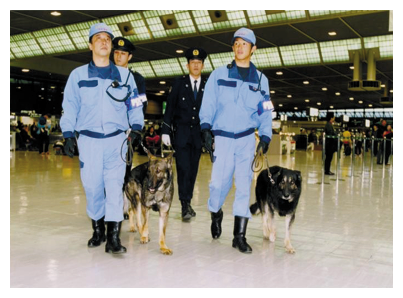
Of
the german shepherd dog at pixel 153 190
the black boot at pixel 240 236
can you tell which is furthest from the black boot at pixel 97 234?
the black boot at pixel 240 236

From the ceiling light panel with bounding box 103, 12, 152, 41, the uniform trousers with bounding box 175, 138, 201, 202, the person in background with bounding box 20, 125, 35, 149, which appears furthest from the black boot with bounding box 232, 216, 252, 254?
the person in background with bounding box 20, 125, 35, 149

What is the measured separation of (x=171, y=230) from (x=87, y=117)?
173cm

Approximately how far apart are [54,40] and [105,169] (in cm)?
1693

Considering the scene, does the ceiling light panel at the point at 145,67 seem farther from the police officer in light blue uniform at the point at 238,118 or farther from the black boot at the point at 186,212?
the police officer in light blue uniform at the point at 238,118

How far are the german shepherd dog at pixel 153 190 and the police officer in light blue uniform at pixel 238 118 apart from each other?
1.89 ft

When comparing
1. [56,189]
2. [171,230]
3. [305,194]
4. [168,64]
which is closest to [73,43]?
[168,64]

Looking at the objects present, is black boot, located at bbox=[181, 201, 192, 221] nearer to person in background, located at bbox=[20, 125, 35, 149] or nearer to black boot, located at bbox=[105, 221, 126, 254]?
black boot, located at bbox=[105, 221, 126, 254]

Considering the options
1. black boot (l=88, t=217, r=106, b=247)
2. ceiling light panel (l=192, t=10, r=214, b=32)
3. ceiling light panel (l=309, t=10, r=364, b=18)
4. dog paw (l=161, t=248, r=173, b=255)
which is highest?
ceiling light panel (l=192, t=10, r=214, b=32)

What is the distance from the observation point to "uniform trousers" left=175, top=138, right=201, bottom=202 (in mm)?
5645

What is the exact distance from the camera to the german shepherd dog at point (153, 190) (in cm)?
394

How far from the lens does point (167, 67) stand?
960 inches

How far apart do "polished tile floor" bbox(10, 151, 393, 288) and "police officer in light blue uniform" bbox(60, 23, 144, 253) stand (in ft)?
1.52

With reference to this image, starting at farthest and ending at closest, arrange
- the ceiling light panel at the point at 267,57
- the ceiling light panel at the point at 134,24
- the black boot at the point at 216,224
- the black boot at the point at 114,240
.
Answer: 1. the ceiling light panel at the point at 267,57
2. the ceiling light panel at the point at 134,24
3. the black boot at the point at 216,224
4. the black boot at the point at 114,240
